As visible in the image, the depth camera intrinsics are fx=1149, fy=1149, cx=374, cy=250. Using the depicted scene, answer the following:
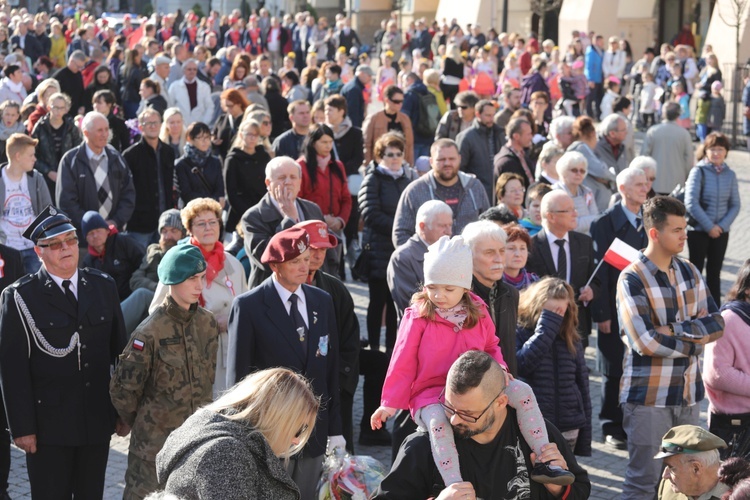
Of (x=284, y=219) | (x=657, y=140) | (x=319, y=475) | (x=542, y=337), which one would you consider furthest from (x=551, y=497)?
(x=657, y=140)

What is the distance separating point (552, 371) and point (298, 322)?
174 cm

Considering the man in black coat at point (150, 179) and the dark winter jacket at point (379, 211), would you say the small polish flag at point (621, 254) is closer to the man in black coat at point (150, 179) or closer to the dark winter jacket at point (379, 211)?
the dark winter jacket at point (379, 211)

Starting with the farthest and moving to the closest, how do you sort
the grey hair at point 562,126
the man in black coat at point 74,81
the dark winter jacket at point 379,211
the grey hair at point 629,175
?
the man in black coat at point 74,81, the grey hair at point 562,126, the dark winter jacket at point 379,211, the grey hair at point 629,175

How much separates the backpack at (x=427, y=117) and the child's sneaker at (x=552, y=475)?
11919 millimetres

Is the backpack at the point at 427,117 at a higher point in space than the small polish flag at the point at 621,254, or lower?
higher

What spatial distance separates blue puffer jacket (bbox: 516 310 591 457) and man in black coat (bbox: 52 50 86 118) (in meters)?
12.6

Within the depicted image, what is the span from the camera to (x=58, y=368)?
20.1 ft

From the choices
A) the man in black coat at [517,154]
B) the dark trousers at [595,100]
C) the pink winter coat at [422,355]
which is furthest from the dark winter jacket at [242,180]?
the dark trousers at [595,100]

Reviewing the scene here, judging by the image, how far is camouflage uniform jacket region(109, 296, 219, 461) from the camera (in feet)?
19.3

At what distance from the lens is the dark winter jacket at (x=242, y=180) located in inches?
439

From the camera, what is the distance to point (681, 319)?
662 centimetres

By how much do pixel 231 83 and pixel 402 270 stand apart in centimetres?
1119

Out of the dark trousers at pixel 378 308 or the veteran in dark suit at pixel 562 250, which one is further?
the dark trousers at pixel 378 308

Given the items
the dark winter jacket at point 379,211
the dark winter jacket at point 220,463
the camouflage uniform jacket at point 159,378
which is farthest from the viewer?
the dark winter jacket at point 379,211
